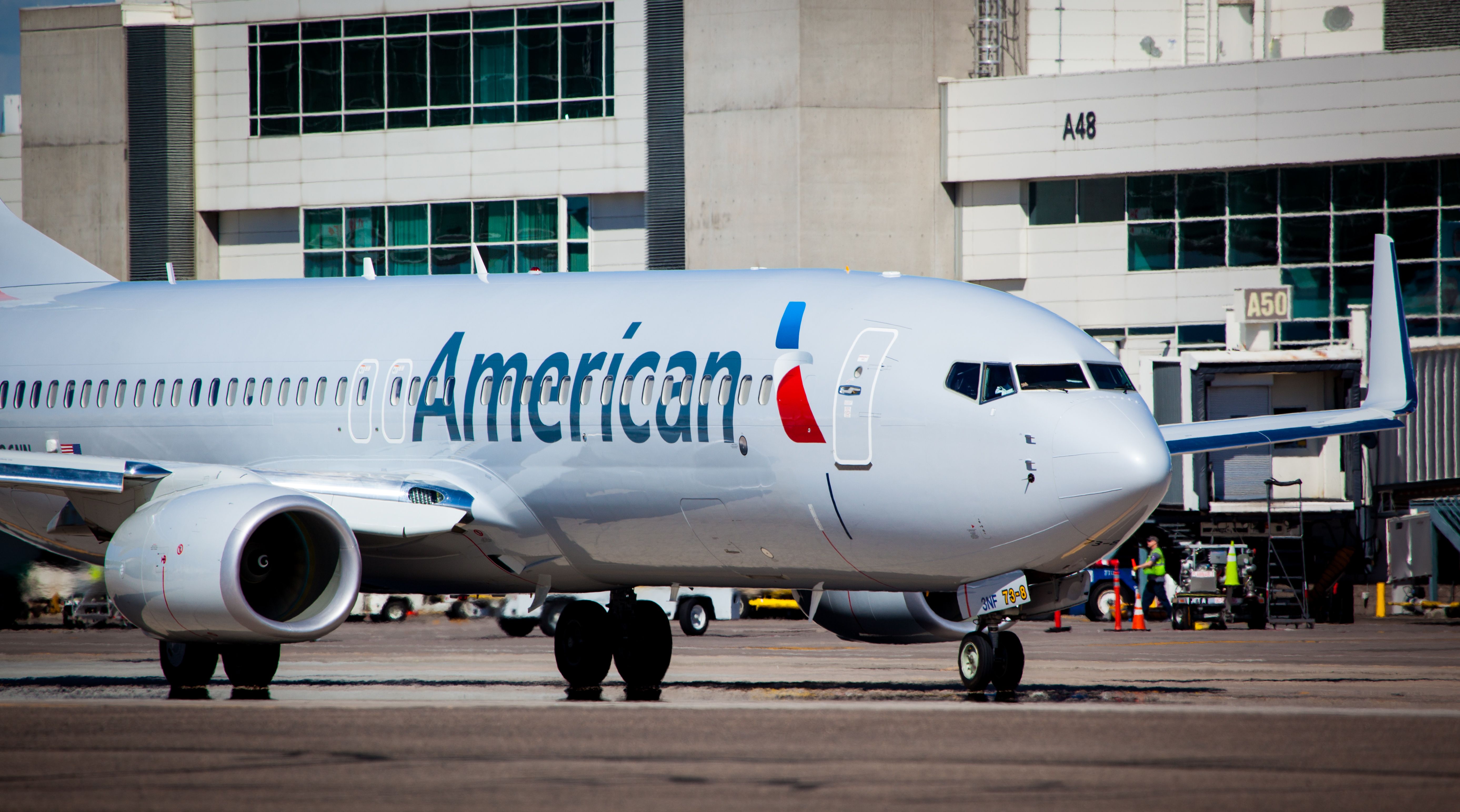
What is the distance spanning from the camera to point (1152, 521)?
45375mm

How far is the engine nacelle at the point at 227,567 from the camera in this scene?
16.8 meters

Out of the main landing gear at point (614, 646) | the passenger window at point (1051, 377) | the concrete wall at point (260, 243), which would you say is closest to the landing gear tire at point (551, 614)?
the main landing gear at point (614, 646)

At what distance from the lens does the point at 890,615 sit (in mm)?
18953

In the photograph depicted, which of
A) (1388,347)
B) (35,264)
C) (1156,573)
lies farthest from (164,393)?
(1156,573)

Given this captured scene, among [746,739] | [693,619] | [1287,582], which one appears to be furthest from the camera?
[1287,582]

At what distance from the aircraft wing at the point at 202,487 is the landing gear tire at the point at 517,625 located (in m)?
16.4

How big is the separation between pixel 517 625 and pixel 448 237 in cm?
2450

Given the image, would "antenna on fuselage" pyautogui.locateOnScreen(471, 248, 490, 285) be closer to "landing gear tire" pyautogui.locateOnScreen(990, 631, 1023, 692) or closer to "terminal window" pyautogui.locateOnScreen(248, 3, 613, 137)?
"landing gear tire" pyautogui.locateOnScreen(990, 631, 1023, 692)

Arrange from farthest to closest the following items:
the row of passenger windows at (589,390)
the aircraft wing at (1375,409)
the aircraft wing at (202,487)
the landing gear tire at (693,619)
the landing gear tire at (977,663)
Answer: the landing gear tire at (693,619) → the aircraft wing at (1375,409) → the aircraft wing at (202,487) → the row of passenger windows at (589,390) → the landing gear tire at (977,663)

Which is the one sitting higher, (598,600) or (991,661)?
(991,661)

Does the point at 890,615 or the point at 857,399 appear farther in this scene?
the point at 890,615

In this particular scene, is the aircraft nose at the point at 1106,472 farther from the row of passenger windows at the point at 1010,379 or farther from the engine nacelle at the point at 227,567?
the engine nacelle at the point at 227,567

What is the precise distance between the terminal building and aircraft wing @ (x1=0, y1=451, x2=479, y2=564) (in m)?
29.3

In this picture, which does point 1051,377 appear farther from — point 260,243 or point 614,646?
point 260,243
